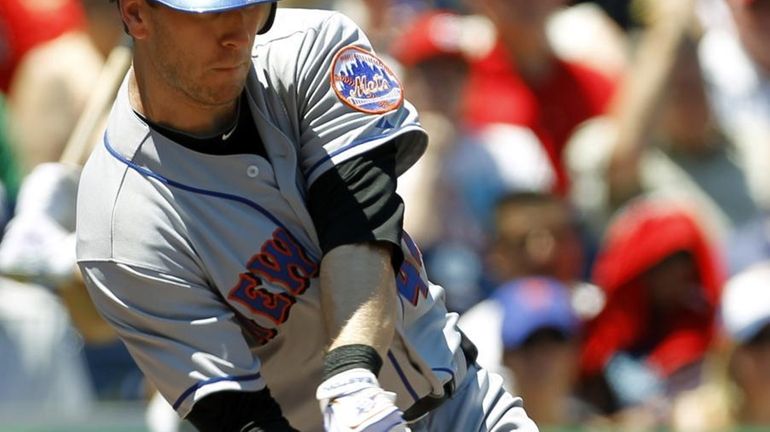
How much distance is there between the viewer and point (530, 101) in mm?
5996

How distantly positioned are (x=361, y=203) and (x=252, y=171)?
238 millimetres

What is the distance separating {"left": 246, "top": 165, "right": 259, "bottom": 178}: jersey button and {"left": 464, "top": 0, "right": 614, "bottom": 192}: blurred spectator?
3161 millimetres

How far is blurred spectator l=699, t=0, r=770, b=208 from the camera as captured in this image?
6176mm

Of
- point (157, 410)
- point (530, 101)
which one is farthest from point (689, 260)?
point (157, 410)

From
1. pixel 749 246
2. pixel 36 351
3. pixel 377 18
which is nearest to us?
pixel 36 351

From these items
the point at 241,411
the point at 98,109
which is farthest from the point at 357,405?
the point at 98,109

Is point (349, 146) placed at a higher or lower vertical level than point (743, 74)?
higher

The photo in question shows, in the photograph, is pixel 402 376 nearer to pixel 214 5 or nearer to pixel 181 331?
pixel 181 331

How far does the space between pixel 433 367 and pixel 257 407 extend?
39 cm

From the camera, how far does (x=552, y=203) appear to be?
5.68 metres

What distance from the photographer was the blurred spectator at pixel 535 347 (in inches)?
210

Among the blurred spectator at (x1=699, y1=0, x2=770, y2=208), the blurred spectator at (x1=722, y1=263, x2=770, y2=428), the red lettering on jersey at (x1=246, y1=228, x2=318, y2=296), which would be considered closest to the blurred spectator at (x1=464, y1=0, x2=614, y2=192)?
the blurred spectator at (x1=699, y1=0, x2=770, y2=208)

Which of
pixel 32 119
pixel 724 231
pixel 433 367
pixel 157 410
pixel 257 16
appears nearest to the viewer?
pixel 257 16

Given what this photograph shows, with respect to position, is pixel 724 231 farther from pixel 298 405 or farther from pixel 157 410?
pixel 298 405
